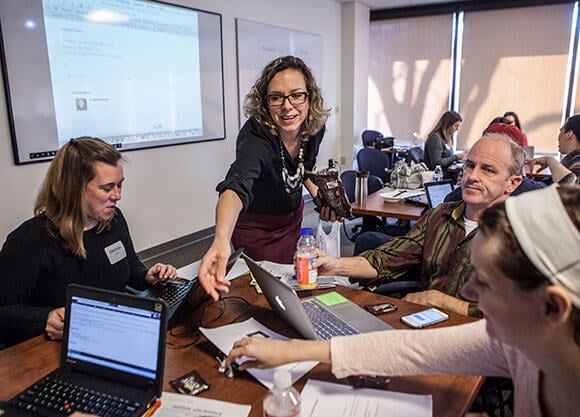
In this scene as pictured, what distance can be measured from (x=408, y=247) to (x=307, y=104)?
0.80 meters

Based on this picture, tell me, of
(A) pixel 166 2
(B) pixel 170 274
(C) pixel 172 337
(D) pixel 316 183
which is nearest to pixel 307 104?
(D) pixel 316 183

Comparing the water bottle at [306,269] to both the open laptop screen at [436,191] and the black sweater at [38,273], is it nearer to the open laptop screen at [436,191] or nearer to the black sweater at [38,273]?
the black sweater at [38,273]

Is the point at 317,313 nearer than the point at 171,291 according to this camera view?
Yes

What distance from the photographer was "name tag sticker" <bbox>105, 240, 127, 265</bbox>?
175 centimetres

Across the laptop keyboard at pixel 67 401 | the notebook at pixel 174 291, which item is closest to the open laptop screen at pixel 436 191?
the notebook at pixel 174 291

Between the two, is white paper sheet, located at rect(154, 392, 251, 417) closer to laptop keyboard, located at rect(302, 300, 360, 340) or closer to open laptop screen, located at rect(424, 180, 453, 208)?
laptop keyboard, located at rect(302, 300, 360, 340)

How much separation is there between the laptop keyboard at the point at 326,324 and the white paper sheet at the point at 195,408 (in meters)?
0.37

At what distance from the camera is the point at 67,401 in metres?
1.07

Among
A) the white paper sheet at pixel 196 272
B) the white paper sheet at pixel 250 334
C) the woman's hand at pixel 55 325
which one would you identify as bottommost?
the white paper sheet at pixel 250 334

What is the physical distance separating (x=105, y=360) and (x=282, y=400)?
18.0 inches

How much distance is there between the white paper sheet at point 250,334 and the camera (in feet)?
3.81

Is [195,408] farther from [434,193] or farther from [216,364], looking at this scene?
[434,193]

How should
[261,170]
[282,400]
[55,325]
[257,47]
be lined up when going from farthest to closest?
[257,47] → [261,170] → [55,325] → [282,400]

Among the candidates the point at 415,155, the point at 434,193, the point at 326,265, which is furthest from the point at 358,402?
the point at 415,155
